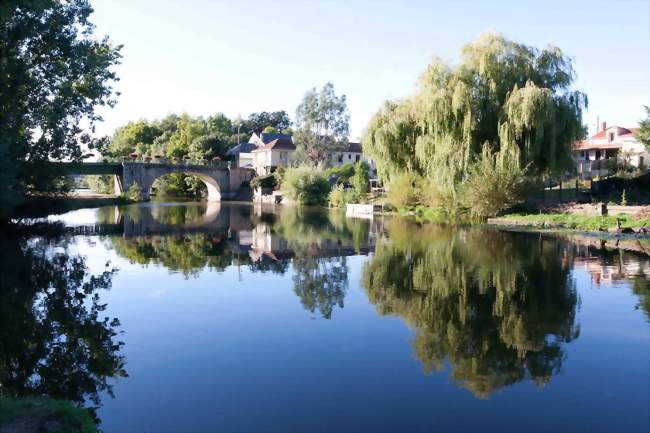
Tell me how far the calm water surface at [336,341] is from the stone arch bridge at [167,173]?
4160cm

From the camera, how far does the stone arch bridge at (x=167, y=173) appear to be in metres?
67.4

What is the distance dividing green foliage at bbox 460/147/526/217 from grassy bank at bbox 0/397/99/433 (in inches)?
1257

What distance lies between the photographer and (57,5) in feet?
98.5

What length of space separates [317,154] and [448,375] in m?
77.0

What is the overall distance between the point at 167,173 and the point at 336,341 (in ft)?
218

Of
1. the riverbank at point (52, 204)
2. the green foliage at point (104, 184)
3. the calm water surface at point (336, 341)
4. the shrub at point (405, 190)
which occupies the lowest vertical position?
the calm water surface at point (336, 341)

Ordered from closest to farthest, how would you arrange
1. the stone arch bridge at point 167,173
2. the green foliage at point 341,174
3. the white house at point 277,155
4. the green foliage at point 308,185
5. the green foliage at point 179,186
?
the green foliage at point 308,185 < the stone arch bridge at point 167,173 < the green foliage at point 341,174 < the white house at point 277,155 < the green foliage at point 179,186

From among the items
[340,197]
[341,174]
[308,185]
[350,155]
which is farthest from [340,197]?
[350,155]

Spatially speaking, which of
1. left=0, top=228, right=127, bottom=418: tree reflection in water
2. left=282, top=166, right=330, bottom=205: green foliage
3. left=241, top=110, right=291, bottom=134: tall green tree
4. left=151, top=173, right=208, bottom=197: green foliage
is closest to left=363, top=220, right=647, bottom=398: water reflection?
left=0, top=228, right=127, bottom=418: tree reflection in water

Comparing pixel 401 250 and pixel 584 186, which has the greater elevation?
pixel 584 186

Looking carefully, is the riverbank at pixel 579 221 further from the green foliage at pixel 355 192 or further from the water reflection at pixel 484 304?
the green foliage at pixel 355 192

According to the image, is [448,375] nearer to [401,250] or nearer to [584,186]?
[401,250]

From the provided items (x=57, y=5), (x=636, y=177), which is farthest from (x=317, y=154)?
(x=57, y=5)

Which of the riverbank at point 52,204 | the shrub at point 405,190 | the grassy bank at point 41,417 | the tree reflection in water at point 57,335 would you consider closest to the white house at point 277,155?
the riverbank at point 52,204
